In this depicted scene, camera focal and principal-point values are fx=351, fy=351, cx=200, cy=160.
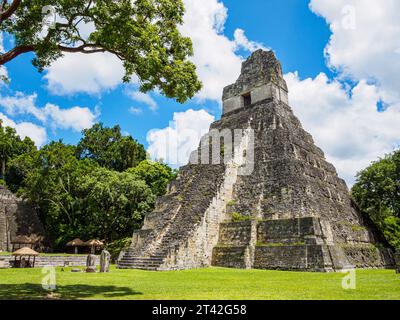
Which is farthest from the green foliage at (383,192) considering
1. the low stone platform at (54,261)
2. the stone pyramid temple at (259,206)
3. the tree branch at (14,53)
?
the tree branch at (14,53)

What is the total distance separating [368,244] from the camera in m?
18.0

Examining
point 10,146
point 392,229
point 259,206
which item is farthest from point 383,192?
point 10,146

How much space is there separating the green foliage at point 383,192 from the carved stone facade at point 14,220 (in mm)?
25717

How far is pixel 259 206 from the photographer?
1686 cm

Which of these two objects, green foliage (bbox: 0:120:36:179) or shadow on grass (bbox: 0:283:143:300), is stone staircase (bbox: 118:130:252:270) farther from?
green foliage (bbox: 0:120:36:179)

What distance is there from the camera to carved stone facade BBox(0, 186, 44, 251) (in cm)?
2848

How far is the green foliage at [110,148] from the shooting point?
40.1m

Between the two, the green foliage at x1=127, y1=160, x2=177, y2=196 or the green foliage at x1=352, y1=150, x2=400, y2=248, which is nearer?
the green foliage at x1=352, y1=150, x2=400, y2=248

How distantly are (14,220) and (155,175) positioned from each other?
12.4 m

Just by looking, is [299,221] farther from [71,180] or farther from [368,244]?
[71,180]

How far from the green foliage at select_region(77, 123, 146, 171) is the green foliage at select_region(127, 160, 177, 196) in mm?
8514

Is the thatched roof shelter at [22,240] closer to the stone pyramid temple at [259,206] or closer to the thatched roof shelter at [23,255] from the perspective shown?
the thatched roof shelter at [23,255]

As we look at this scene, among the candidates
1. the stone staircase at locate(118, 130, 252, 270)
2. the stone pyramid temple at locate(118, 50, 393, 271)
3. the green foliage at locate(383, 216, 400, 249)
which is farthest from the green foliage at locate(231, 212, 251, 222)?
the green foliage at locate(383, 216, 400, 249)
